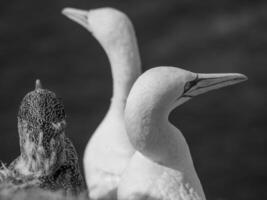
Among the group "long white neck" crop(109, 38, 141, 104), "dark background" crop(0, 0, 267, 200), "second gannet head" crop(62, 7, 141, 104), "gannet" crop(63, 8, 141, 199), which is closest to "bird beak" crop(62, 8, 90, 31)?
"gannet" crop(63, 8, 141, 199)

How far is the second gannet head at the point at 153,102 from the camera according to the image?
995cm

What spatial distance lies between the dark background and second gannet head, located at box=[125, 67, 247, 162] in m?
8.77

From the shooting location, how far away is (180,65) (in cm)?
2091

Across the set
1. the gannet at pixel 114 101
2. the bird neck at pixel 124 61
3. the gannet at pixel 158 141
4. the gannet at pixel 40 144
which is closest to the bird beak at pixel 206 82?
the gannet at pixel 158 141

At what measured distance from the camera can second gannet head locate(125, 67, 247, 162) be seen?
9953 mm

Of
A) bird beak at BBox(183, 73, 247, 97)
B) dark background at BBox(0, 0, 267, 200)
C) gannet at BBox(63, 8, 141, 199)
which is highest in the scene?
bird beak at BBox(183, 73, 247, 97)

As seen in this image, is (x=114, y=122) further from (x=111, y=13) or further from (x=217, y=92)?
(x=217, y=92)

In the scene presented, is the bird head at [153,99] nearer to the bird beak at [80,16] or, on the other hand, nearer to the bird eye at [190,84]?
the bird eye at [190,84]

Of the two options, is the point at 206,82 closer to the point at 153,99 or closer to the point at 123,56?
the point at 153,99

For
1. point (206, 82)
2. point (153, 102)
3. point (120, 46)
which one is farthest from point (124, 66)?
point (153, 102)

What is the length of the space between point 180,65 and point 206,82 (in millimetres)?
10140

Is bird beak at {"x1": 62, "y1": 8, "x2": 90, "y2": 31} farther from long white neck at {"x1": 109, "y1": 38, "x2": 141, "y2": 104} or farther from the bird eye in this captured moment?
the bird eye

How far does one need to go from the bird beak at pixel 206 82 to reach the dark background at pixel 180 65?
327 inches

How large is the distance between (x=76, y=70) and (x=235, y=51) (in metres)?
3.35
